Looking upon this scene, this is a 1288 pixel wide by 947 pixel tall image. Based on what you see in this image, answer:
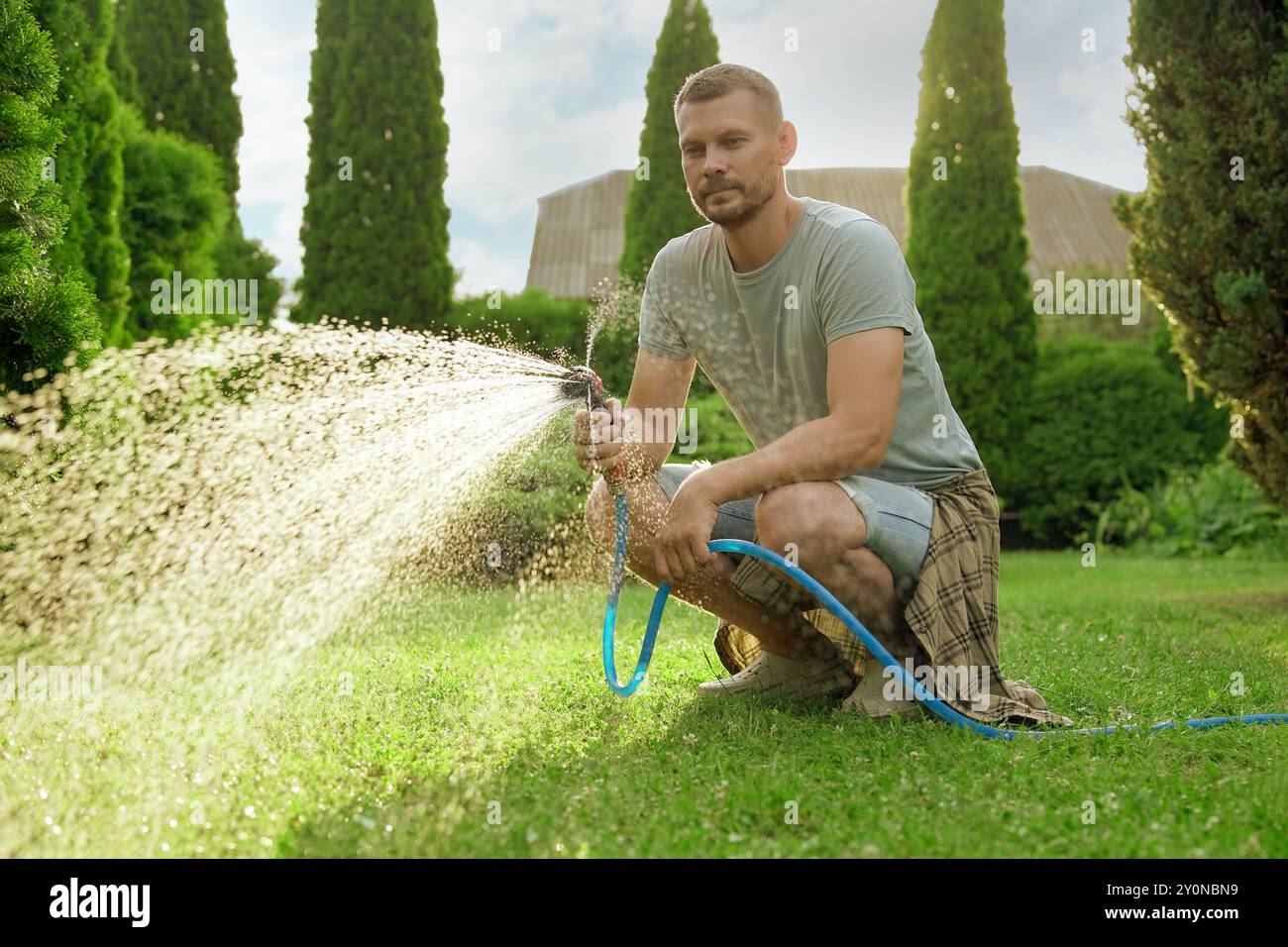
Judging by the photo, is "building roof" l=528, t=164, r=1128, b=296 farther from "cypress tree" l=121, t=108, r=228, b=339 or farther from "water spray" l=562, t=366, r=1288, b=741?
"water spray" l=562, t=366, r=1288, b=741

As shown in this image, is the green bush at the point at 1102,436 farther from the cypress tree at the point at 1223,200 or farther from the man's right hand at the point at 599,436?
the man's right hand at the point at 599,436

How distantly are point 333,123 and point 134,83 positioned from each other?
186 centimetres

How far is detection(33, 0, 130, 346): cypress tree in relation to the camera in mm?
5363

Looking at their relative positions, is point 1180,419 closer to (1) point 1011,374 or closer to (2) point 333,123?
(1) point 1011,374

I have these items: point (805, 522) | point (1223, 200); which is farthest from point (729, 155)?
point (1223, 200)

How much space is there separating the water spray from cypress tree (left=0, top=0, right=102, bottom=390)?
1785 mm

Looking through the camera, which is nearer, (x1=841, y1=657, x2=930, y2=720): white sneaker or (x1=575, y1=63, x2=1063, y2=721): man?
(x1=575, y1=63, x2=1063, y2=721): man

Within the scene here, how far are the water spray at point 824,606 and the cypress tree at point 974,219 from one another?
7.87 metres

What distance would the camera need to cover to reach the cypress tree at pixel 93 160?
211 inches

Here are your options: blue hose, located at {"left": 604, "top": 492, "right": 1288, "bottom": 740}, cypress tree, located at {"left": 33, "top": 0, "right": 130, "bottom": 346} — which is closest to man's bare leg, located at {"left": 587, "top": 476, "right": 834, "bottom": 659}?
blue hose, located at {"left": 604, "top": 492, "right": 1288, "bottom": 740}

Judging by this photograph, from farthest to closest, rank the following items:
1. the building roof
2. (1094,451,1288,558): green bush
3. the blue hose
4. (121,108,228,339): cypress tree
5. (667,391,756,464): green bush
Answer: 1. the building roof
2. (1094,451,1288,558): green bush
3. (667,391,756,464): green bush
4. (121,108,228,339): cypress tree
5. the blue hose

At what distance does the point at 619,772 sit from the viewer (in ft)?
8.89

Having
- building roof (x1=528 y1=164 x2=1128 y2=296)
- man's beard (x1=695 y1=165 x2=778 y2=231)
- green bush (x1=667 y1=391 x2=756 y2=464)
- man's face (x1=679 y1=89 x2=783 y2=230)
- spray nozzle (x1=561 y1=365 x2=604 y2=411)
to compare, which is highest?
building roof (x1=528 y1=164 x2=1128 y2=296)
